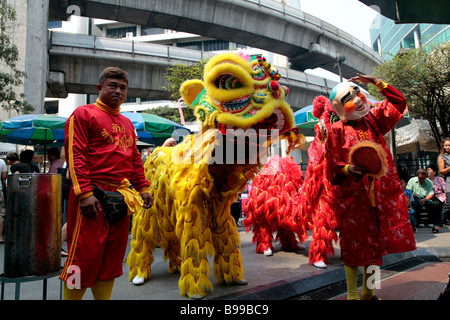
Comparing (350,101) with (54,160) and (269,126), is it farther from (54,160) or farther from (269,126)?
(54,160)

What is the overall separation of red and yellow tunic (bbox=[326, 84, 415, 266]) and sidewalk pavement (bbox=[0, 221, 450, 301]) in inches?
22.5

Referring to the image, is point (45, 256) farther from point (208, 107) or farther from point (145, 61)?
point (145, 61)

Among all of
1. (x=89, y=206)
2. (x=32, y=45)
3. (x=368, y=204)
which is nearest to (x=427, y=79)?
(x=368, y=204)

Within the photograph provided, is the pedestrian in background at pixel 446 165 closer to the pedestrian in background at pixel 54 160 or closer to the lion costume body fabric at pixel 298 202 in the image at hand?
the lion costume body fabric at pixel 298 202

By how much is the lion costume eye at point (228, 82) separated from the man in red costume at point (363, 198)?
854 millimetres

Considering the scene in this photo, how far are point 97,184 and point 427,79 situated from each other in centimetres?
1388

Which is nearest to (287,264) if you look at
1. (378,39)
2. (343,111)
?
(343,111)

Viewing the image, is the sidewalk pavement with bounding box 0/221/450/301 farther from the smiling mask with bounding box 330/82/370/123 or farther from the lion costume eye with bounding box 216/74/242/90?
the lion costume eye with bounding box 216/74/242/90

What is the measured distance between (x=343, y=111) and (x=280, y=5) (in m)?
14.6

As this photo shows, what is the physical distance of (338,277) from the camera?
3.44 meters

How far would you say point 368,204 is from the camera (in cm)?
258

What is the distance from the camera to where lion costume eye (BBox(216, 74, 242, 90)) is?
2.59 m

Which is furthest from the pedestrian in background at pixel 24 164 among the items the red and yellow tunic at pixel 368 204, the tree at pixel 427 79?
the tree at pixel 427 79

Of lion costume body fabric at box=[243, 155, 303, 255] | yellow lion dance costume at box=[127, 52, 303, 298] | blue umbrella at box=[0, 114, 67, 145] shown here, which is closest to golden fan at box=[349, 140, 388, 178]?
yellow lion dance costume at box=[127, 52, 303, 298]
